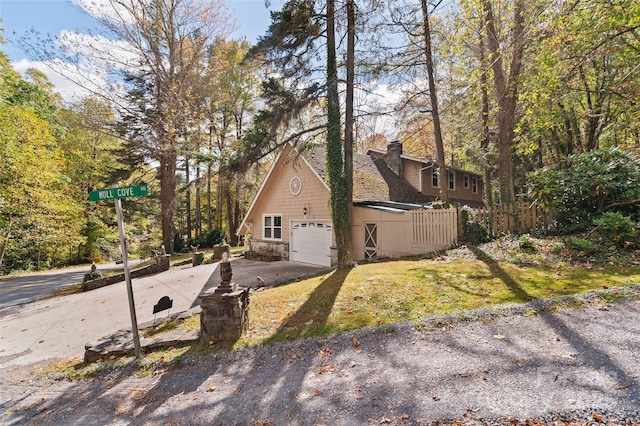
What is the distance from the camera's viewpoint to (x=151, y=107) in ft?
54.6

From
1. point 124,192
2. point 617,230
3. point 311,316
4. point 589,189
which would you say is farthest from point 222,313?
point 589,189

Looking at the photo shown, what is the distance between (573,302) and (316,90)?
25.1ft

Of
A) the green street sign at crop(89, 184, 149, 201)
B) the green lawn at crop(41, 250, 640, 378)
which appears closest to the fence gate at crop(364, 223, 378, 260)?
the green lawn at crop(41, 250, 640, 378)

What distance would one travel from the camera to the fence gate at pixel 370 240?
12.0m

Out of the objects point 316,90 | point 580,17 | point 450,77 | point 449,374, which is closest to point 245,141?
point 316,90

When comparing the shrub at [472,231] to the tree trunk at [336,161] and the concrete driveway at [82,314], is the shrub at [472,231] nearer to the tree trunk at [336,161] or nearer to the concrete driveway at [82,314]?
the tree trunk at [336,161]

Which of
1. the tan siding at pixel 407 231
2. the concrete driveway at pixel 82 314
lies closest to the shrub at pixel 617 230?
the tan siding at pixel 407 231

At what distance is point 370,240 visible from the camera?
12.1 m

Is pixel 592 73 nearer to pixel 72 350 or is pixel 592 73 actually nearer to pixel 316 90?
pixel 316 90

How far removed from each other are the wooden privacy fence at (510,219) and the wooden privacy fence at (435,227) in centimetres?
28

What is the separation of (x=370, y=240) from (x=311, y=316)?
722cm

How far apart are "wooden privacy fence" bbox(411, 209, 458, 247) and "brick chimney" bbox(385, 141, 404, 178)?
781 centimetres

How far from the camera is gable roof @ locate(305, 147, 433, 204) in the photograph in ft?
43.4

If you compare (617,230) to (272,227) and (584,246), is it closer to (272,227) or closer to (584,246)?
(584,246)
